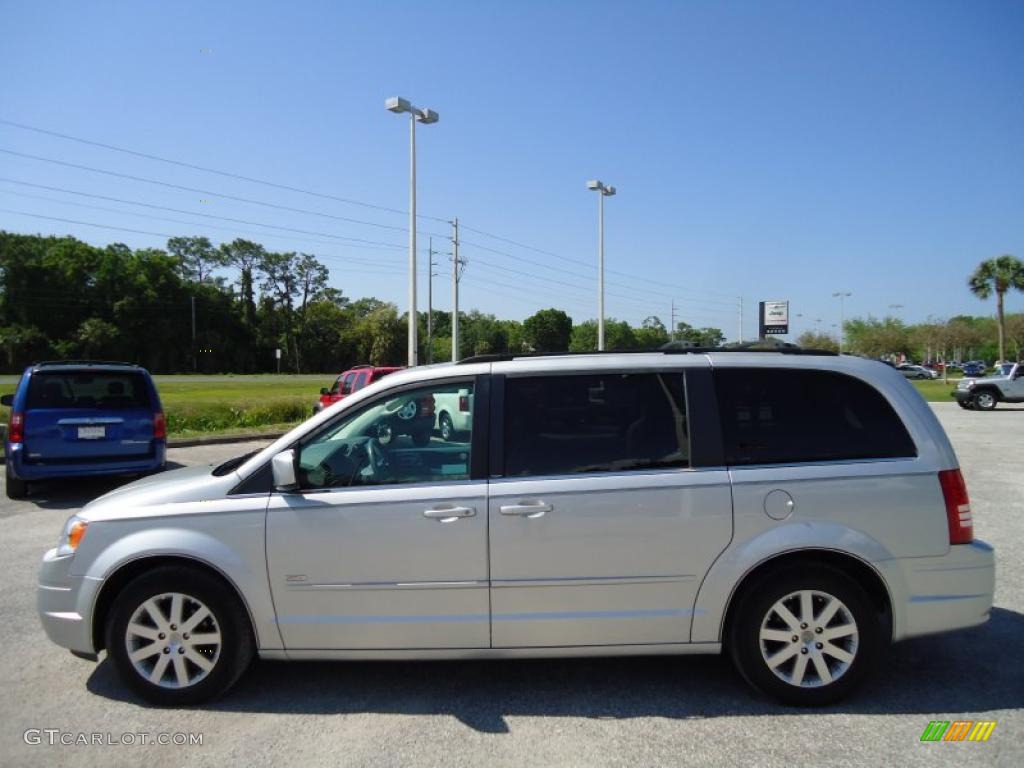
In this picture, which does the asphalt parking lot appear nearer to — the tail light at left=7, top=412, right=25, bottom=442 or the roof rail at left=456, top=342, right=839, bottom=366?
the roof rail at left=456, top=342, right=839, bottom=366

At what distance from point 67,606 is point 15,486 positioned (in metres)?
6.76

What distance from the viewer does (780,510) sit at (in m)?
3.55

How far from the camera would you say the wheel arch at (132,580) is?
142 inches

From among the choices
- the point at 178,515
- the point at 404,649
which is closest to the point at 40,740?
the point at 178,515

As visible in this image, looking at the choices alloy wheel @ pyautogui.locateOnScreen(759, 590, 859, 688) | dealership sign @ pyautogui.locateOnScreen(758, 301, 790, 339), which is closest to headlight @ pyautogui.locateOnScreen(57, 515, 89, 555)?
alloy wheel @ pyautogui.locateOnScreen(759, 590, 859, 688)

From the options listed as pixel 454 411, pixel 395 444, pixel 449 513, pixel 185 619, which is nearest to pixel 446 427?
pixel 454 411

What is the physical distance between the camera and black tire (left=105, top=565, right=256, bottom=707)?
3596 mm

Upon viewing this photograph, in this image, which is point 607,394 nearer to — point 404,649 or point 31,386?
point 404,649

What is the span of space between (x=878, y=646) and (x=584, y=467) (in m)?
1.76

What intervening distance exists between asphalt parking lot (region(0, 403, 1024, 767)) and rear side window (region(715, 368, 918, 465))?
1297mm

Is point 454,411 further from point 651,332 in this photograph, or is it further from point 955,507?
point 651,332

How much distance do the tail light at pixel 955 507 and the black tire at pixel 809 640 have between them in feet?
1.93

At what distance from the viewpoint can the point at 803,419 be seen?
3768 millimetres

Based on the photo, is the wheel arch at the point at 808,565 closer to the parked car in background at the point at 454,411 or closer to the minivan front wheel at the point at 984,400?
the parked car in background at the point at 454,411
